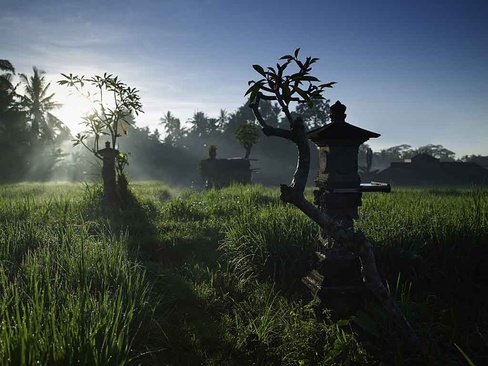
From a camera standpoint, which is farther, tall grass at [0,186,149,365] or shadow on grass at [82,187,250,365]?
shadow on grass at [82,187,250,365]

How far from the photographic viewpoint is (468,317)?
346cm

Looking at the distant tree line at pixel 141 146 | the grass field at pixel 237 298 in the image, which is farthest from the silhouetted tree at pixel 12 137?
the grass field at pixel 237 298

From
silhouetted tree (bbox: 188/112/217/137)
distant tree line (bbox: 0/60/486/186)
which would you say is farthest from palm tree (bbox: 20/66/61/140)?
silhouetted tree (bbox: 188/112/217/137)

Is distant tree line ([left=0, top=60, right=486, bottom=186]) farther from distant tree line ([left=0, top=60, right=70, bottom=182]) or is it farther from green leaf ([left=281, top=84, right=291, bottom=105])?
green leaf ([left=281, top=84, right=291, bottom=105])

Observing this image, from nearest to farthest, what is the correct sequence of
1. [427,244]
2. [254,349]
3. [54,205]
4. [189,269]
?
1. [254,349]
2. [427,244]
3. [189,269]
4. [54,205]

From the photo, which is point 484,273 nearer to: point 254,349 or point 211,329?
point 254,349

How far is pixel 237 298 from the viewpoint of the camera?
414cm

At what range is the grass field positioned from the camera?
7.86 feet

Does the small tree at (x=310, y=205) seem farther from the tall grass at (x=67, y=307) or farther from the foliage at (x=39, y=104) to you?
the foliage at (x=39, y=104)

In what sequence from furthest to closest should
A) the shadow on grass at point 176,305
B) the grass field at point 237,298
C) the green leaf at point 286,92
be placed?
the shadow on grass at point 176,305 → the grass field at point 237,298 → the green leaf at point 286,92

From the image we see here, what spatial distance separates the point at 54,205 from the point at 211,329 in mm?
6105

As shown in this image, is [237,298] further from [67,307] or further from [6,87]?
[6,87]

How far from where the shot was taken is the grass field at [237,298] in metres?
2.40

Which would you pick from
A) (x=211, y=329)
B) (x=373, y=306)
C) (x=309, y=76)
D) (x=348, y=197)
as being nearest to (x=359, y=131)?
(x=348, y=197)
